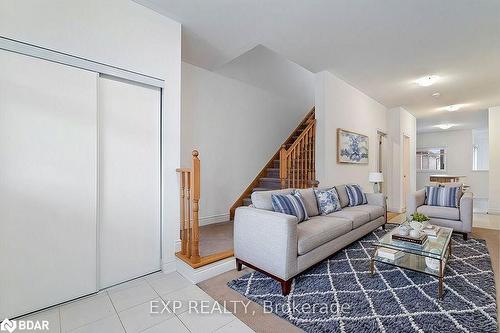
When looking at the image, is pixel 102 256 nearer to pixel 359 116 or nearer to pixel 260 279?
pixel 260 279

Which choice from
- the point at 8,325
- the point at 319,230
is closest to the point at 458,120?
the point at 319,230

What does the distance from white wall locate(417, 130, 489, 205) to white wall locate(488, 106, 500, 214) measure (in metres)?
3.61

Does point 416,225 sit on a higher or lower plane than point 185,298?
higher

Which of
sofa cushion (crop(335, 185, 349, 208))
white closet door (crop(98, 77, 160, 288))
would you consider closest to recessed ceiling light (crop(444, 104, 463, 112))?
sofa cushion (crop(335, 185, 349, 208))

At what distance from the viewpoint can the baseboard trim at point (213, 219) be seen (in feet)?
12.6

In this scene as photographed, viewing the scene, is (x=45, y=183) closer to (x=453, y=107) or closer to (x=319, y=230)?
(x=319, y=230)

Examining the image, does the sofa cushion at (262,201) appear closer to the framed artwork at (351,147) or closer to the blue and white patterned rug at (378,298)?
the blue and white patterned rug at (378,298)

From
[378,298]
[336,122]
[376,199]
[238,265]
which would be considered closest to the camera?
[378,298]

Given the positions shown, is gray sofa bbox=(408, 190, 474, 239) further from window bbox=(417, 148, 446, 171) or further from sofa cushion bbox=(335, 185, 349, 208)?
window bbox=(417, 148, 446, 171)

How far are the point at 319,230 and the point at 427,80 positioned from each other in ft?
12.5

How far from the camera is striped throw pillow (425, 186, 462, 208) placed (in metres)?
3.84

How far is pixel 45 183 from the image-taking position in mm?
1812

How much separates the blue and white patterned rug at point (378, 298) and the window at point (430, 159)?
8.75 meters

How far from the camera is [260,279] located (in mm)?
2250
